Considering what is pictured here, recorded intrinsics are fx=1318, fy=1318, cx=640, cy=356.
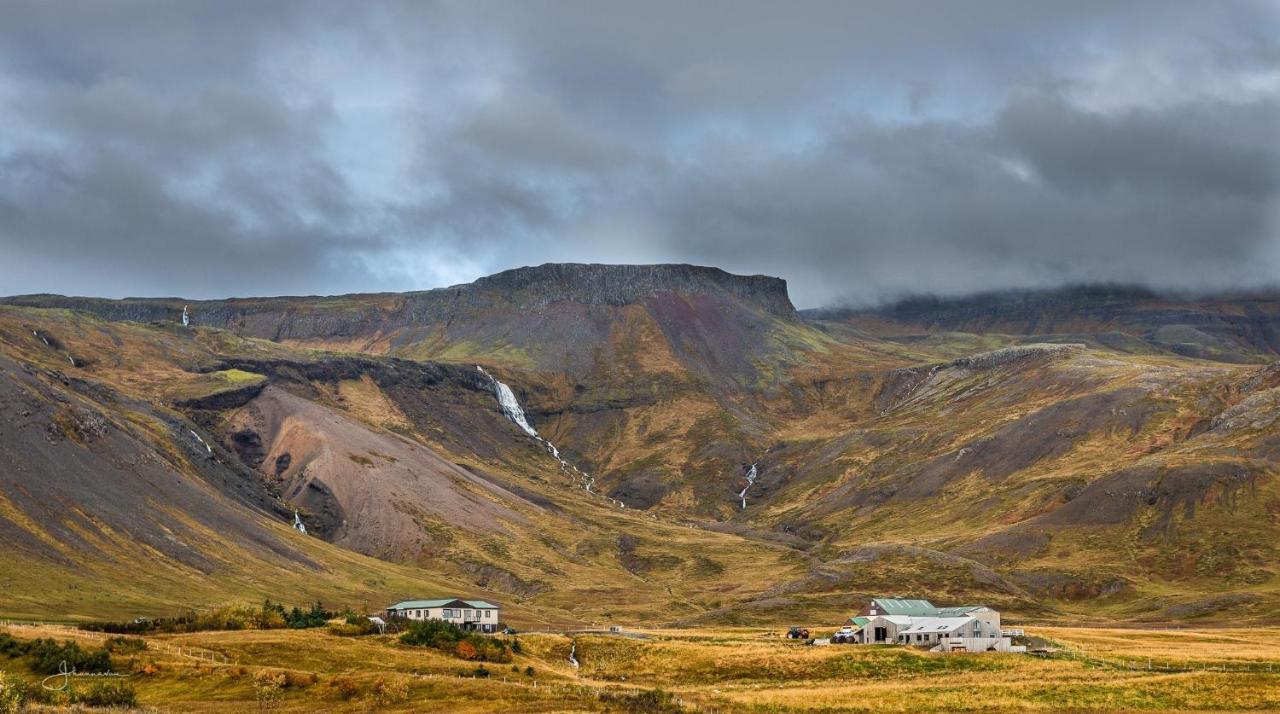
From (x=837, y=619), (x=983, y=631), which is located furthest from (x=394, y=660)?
(x=837, y=619)

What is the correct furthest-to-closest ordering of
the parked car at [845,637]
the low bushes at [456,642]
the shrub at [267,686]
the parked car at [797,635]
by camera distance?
the parked car at [797,635]
the parked car at [845,637]
the low bushes at [456,642]
the shrub at [267,686]

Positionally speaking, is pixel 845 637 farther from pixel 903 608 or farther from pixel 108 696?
pixel 108 696

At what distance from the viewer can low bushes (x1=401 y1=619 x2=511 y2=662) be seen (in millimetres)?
99312

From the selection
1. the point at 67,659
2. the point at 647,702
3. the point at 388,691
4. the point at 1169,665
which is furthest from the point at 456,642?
the point at 1169,665

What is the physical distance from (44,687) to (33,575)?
78606mm

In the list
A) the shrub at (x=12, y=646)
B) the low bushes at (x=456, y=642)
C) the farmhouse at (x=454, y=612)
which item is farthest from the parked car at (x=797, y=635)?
the shrub at (x=12, y=646)

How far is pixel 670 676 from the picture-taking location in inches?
3942

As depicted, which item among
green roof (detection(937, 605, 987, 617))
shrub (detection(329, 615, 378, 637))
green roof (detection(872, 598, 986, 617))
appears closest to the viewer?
shrub (detection(329, 615, 378, 637))

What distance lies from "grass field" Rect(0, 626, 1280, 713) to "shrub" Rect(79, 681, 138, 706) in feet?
4.99

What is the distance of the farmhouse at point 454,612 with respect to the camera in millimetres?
133250

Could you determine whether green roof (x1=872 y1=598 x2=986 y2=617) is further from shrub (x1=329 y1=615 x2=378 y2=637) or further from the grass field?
shrub (x1=329 y1=615 x2=378 y2=637)

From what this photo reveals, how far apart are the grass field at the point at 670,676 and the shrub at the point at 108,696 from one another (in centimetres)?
152

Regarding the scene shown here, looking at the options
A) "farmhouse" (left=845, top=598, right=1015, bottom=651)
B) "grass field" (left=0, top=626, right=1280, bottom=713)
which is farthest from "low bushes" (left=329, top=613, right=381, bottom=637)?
"farmhouse" (left=845, top=598, right=1015, bottom=651)

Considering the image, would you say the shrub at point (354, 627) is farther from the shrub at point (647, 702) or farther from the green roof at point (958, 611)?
the green roof at point (958, 611)
